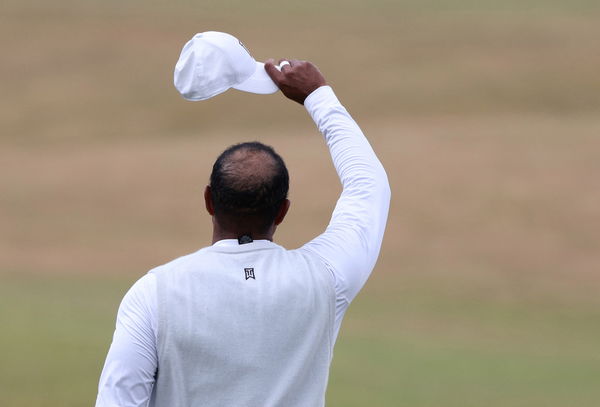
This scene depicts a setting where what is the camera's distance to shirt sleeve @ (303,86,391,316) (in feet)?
5.18

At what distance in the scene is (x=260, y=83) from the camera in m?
1.71

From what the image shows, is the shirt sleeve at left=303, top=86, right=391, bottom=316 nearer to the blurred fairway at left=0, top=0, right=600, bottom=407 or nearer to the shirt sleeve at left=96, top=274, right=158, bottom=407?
the shirt sleeve at left=96, top=274, right=158, bottom=407

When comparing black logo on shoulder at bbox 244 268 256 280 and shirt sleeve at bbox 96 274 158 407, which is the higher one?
black logo on shoulder at bbox 244 268 256 280

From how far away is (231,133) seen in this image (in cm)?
954

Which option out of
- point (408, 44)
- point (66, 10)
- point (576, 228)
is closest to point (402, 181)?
point (576, 228)

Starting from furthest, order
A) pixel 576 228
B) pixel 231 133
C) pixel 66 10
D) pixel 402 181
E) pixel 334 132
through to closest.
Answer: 1. pixel 66 10
2. pixel 231 133
3. pixel 402 181
4. pixel 576 228
5. pixel 334 132

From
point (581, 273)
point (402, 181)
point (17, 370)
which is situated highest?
point (402, 181)

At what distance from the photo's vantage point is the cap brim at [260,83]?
66.7 inches

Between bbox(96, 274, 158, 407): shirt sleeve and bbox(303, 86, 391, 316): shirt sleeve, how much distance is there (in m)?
0.25

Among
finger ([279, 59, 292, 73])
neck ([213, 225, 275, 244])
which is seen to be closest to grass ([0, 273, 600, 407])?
finger ([279, 59, 292, 73])

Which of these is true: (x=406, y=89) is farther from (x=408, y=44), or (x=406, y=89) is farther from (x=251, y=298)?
(x=251, y=298)

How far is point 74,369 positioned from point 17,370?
0.90ft

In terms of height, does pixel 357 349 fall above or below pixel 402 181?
below

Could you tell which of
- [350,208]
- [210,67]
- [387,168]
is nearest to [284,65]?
[210,67]
